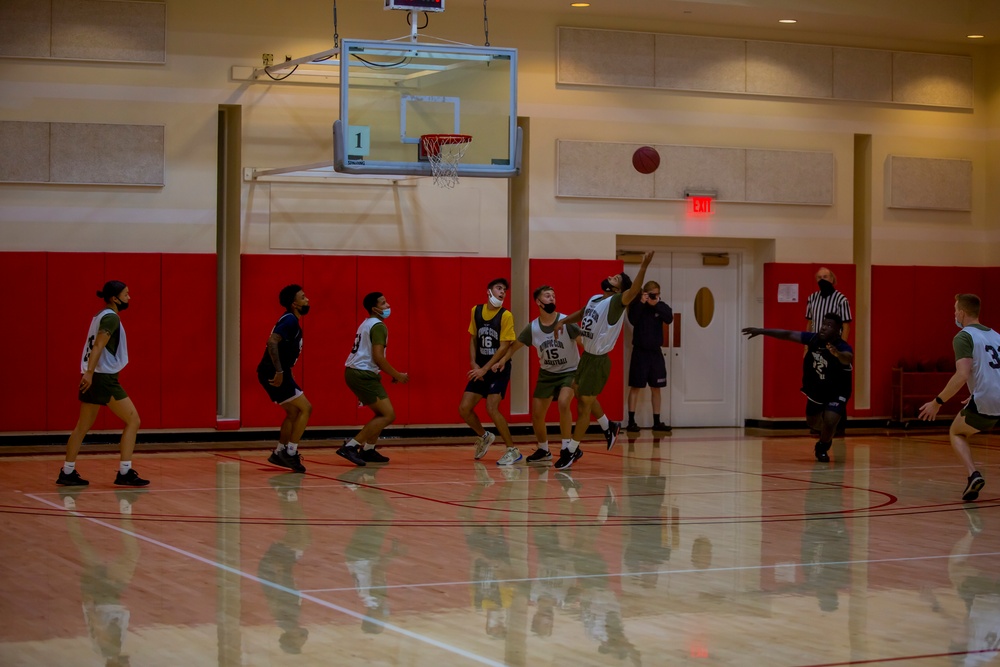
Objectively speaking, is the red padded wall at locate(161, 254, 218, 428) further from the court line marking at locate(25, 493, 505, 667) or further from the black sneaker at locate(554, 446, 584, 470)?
the court line marking at locate(25, 493, 505, 667)

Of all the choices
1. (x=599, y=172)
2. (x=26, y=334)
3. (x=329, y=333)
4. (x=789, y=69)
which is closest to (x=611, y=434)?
(x=329, y=333)

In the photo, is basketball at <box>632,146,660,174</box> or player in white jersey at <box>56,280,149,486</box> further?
basketball at <box>632,146,660,174</box>

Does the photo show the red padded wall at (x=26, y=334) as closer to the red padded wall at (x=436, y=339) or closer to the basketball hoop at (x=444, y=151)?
the red padded wall at (x=436, y=339)

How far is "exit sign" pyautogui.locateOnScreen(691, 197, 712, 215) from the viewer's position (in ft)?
55.1

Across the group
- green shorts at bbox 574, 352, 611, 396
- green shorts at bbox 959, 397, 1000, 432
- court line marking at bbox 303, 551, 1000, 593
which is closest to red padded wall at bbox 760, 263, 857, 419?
green shorts at bbox 574, 352, 611, 396

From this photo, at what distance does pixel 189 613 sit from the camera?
5.93 meters

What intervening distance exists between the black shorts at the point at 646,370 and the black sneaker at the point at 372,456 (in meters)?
4.62

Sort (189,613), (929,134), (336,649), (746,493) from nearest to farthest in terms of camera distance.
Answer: (336,649) < (189,613) < (746,493) < (929,134)

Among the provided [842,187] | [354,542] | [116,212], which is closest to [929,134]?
[842,187]

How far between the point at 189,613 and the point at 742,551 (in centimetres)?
356

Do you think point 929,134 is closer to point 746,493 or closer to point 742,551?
point 746,493

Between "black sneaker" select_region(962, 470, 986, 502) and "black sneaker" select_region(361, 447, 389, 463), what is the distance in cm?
559

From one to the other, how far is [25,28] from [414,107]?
498cm

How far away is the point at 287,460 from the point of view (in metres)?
11.7
